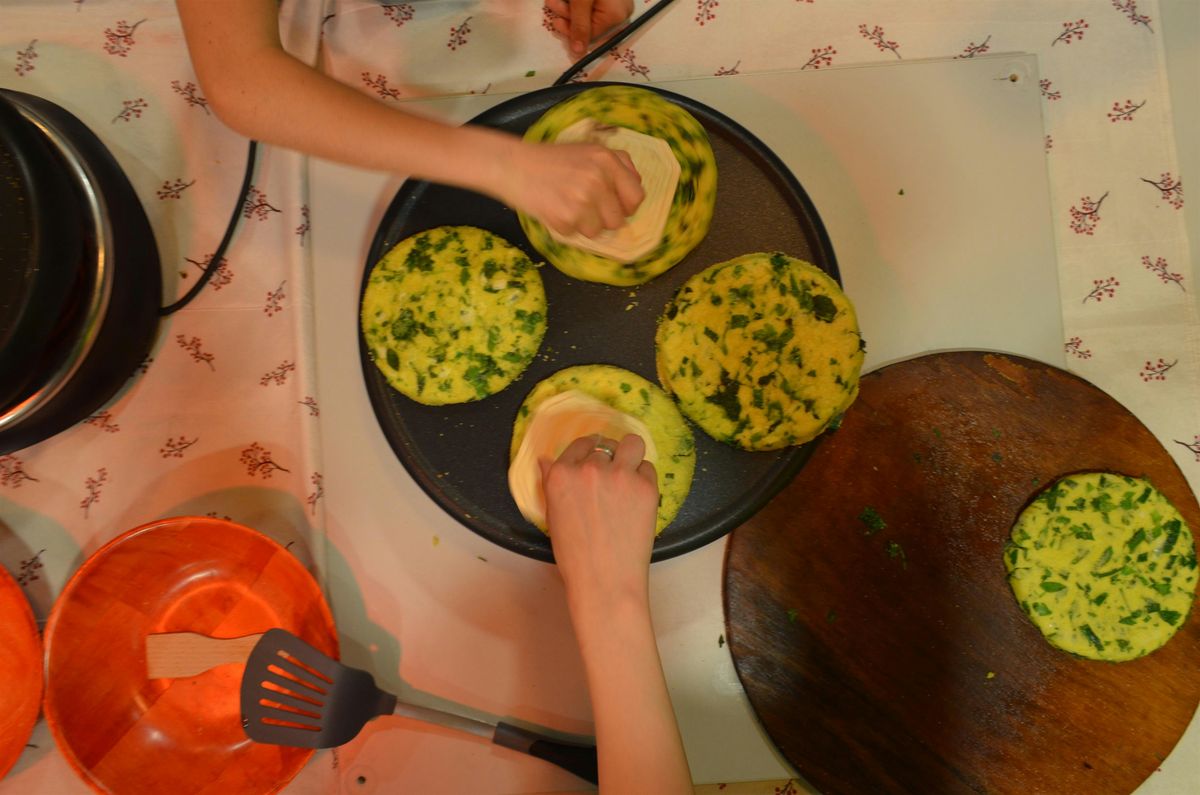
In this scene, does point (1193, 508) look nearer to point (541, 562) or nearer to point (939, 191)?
point (939, 191)

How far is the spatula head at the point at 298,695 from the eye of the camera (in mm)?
1026

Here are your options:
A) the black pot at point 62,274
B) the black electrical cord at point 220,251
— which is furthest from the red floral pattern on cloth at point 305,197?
the black pot at point 62,274

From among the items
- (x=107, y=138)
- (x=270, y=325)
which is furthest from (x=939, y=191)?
(x=107, y=138)

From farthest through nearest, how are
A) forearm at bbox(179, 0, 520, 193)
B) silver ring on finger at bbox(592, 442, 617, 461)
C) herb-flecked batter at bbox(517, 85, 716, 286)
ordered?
1. herb-flecked batter at bbox(517, 85, 716, 286)
2. silver ring on finger at bbox(592, 442, 617, 461)
3. forearm at bbox(179, 0, 520, 193)

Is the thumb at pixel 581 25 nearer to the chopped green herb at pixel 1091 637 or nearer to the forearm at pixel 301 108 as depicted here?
the forearm at pixel 301 108

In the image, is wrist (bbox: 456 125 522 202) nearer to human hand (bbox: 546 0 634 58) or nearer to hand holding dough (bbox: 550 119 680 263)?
hand holding dough (bbox: 550 119 680 263)

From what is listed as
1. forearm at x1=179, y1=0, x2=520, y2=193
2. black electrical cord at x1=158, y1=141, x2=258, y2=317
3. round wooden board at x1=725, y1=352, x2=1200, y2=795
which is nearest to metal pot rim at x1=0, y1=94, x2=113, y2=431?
black electrical cord at x1=158, y1=141, x2=258, y2=317

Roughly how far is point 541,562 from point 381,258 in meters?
0.58

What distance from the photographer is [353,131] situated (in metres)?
0.82

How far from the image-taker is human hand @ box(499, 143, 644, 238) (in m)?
0.83

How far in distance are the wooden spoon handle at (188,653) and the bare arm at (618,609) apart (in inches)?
23.6

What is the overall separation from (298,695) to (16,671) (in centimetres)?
48

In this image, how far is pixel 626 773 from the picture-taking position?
830 millimetres

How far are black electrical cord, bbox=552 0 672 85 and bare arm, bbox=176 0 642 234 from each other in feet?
1.50
